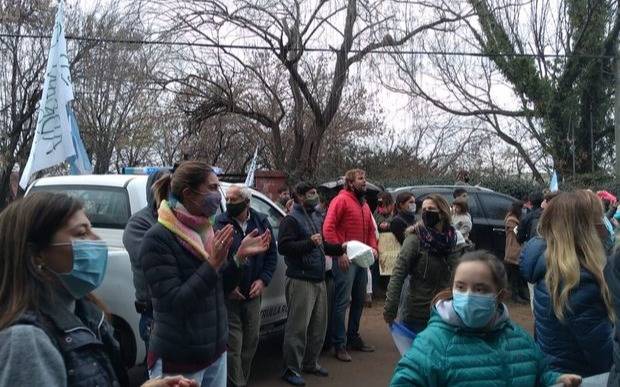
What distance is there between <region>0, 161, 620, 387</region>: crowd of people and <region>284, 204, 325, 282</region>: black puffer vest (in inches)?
0.6

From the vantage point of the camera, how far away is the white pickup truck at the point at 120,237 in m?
5.70

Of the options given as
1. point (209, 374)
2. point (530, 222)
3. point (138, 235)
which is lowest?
point (209, 374)

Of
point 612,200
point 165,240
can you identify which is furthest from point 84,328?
point 612,200

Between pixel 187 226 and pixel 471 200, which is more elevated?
pixel 187 226

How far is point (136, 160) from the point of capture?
114 ft

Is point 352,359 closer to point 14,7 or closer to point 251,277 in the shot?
point 251,277

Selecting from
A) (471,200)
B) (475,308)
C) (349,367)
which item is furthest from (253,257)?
(471,200)

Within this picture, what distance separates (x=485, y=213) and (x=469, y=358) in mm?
9174

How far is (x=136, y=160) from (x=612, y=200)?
2857 centimetres

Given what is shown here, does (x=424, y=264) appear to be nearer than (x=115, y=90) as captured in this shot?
Yes

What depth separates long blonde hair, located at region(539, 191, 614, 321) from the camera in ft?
10.7

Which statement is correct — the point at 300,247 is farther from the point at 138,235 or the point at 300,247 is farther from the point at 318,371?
the point at 138,235

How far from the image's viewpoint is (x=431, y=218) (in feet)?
18.1

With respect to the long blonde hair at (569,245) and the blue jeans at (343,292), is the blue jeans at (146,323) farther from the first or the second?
the blue jeans at (343,292)
